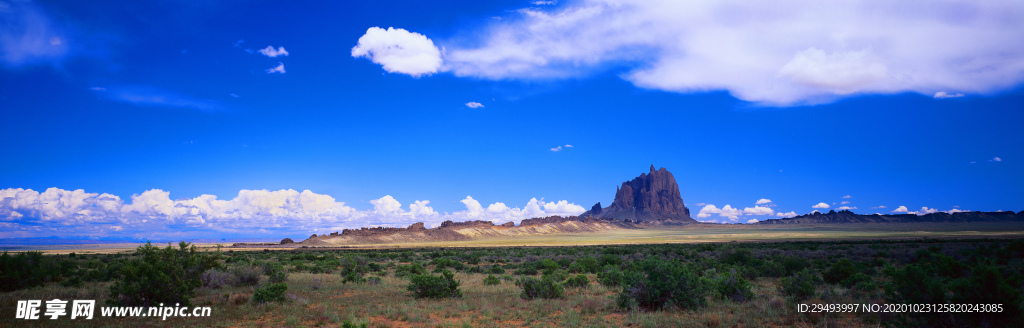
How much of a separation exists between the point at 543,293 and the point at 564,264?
43.2 ft

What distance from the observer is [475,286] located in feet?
57.9

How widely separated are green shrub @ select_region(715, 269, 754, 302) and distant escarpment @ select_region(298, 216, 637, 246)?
9254 centimetres

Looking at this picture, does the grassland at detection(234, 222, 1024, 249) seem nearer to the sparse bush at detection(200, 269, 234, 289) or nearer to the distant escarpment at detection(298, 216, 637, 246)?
the distant escarpment at detection(298, 216, 637, 246)

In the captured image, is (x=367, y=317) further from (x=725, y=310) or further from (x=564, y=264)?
(x=564, y=264)

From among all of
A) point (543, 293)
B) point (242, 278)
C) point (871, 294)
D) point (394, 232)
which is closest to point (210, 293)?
point (242, 278)

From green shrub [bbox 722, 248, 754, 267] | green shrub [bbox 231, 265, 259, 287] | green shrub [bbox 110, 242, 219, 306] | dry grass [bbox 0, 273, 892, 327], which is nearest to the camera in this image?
dry grass [bbox 0, 273, 892, 327]

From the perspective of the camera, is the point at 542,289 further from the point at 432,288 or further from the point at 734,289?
the point at 734,289

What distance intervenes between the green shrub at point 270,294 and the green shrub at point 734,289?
12771 millimetres

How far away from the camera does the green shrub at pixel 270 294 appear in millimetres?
12719

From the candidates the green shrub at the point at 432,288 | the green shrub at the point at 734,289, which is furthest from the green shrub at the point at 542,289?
the green shrub at the point at 734,289

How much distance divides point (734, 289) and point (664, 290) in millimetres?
2938

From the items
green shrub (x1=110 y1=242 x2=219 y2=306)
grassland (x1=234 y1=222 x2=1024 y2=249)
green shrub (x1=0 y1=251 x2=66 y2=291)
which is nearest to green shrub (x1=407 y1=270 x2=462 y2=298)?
green shrub (x1=110 y1=242 x2=219 y2=306)

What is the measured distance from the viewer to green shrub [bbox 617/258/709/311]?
461 inches

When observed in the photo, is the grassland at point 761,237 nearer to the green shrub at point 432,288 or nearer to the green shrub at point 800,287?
the green shrub at point 800,287
